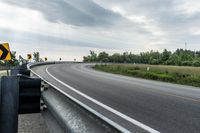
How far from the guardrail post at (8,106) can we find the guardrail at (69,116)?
676 mm

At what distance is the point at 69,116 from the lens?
4.33 metres

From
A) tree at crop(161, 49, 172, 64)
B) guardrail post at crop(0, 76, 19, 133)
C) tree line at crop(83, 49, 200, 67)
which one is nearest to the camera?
guardrail post at crop(0, 76, 19, 133)

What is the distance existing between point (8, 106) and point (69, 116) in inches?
54.7

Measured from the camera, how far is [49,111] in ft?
18.8

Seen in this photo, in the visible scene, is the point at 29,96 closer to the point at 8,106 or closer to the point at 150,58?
the point at 8,106

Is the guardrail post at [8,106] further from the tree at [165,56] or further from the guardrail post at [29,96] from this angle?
the tree at [165,56]

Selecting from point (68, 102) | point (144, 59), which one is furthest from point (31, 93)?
point (144, 59)

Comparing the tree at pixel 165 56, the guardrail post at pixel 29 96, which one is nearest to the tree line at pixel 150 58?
the tree at pixel 165 56

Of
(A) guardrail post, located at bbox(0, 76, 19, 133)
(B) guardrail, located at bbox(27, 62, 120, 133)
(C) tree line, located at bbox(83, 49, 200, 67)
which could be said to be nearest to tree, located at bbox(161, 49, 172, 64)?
(C) tree line, located at bbox(83, 49, 200, 67)

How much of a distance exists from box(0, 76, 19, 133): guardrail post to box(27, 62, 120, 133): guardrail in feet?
2.22

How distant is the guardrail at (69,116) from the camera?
3.37 metres

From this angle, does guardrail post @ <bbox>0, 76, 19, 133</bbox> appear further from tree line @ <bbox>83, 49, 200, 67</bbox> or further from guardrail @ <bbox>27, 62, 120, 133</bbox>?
tree line @ <bbox>83, 49, 200, 67</bbox>

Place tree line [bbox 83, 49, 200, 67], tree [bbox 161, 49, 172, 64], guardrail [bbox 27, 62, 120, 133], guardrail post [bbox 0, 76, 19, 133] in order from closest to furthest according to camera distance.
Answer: guardrail [bbox 27, 62, 120, 133]
guardrail post [bbox 0, 76, 19, 133]
tree line [bbox 83, 49, 200, 67]
tree [bbox 161, 49, 172, 64]

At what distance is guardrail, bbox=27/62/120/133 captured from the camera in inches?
132
